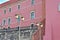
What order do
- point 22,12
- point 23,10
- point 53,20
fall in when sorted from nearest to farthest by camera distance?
point 53,20, point 23,10, point 22,12

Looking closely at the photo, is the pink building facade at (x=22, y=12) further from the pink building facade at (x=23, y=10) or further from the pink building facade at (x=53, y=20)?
the pink building facade at (x=53, y=20)

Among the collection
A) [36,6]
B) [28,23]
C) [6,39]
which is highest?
[36,6]

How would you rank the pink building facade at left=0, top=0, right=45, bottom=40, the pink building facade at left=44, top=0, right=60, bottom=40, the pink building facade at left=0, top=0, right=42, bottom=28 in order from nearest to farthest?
the pink building facade at left=44, top=0, right=60, bottom=40, the pink building facade at left=0, top=0, right=45, bottom=40, the pink building facade at left=0, top=0, right=42, bottom=28

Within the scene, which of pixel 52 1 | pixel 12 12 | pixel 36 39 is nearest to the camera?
pixel 52 1

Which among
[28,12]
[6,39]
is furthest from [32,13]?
[6,39]

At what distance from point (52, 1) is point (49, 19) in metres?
1.59

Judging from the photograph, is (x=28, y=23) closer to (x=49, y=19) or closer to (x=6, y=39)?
(x=6, y=39)

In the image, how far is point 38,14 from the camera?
3306 centimetres

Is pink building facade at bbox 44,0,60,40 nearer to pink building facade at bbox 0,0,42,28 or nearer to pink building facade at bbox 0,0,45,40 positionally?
pink building facade at bbox 0,0,45,40

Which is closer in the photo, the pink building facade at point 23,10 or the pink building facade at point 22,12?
the pink building facade at point 22,12

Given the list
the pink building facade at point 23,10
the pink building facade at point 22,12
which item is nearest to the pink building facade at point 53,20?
the pink building facade at point 22,12

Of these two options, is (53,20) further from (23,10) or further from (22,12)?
(22,12)

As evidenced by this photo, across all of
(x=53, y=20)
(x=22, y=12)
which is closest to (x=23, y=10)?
(x=22, y=12)

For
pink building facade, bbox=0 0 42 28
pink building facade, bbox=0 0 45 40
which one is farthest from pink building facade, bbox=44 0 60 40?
pink building facade, bbox=0 0 42 28
